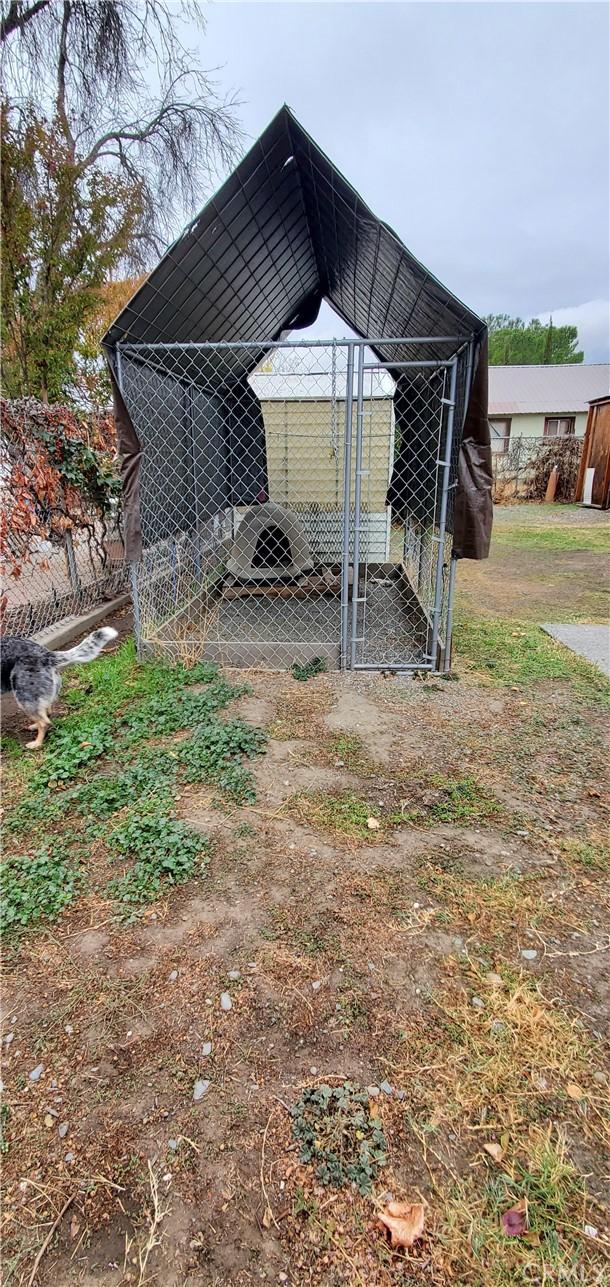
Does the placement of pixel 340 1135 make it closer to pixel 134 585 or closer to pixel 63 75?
pixel 134 585

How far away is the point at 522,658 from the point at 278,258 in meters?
4.08

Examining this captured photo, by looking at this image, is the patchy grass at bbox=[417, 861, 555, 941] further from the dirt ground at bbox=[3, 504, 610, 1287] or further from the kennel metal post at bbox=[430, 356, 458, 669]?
the kennel metal post at bbox=[430, 356, 458, 669]

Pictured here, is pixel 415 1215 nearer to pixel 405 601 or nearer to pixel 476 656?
pixel 476 656

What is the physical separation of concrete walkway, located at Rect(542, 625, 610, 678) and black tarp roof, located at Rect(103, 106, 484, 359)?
8.36ft

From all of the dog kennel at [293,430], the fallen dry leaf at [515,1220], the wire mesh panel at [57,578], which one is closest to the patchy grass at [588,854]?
the fallen dry leaf at [515,1220]

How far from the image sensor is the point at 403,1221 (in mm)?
1174

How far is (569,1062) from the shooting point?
1486 mm

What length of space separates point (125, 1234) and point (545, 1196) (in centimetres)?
88

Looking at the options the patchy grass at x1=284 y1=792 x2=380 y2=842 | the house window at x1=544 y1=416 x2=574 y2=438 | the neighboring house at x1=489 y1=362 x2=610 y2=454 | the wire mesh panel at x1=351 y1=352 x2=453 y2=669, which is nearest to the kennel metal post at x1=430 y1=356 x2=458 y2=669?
the wire mesh panel at x1=351 y1=352 x2=453 y2=669

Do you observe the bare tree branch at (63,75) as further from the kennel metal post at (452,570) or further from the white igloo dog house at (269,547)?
the kennel metal post at (452,570)

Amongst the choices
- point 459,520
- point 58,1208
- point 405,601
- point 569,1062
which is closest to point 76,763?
point 58,1208

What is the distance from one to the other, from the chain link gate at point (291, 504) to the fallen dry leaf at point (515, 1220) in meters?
2.89

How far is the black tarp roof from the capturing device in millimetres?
3188

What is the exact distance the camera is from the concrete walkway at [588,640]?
4375mm
